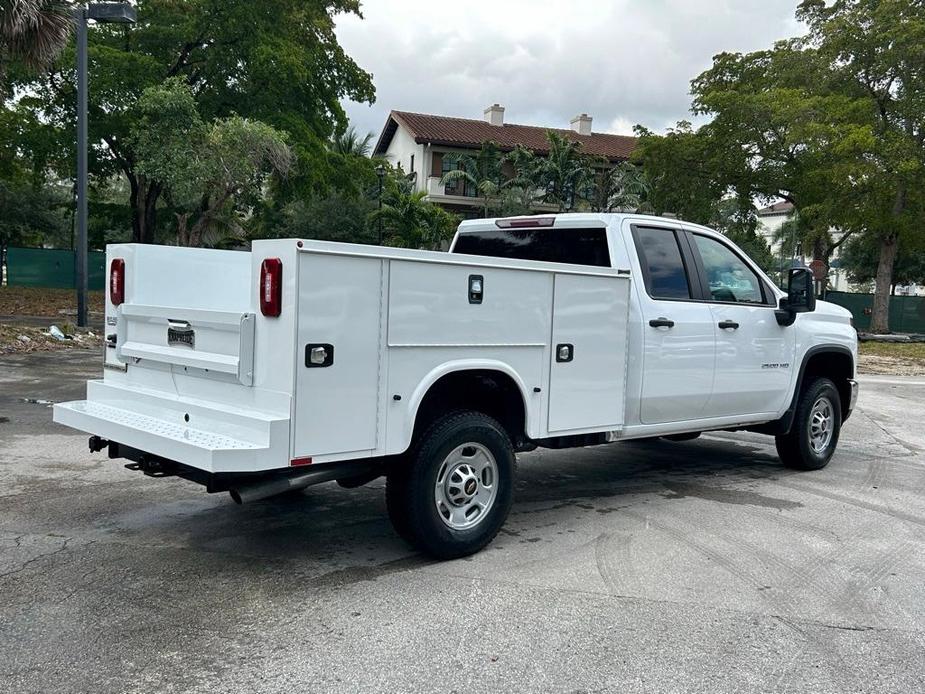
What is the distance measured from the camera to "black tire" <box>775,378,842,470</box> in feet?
24.9

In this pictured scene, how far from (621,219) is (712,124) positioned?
100 feet

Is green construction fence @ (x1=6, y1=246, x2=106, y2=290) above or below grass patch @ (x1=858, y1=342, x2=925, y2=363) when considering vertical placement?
above

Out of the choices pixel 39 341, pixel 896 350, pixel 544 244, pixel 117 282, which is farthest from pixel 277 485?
pixel 896 350

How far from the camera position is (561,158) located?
42.9m

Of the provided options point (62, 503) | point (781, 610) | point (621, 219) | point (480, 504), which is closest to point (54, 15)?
point (62, 503)

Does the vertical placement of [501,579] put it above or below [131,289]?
below

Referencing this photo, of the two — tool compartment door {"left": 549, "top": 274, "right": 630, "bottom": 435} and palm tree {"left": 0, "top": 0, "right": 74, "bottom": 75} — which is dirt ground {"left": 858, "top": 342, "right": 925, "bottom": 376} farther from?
palm tree {"left": 0, "top": 0, "right": 74, "bottom": 75}

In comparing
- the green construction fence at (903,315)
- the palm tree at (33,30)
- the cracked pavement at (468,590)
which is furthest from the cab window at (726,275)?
the green construction fence at (903,315)

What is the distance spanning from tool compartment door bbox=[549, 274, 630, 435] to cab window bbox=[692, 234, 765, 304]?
1284 millimetres

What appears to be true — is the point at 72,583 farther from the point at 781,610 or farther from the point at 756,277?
the point at 756,277

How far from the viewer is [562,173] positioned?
141 feet

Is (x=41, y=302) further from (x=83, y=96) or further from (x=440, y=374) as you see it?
(x=440, y=374)

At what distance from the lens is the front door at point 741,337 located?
662cm

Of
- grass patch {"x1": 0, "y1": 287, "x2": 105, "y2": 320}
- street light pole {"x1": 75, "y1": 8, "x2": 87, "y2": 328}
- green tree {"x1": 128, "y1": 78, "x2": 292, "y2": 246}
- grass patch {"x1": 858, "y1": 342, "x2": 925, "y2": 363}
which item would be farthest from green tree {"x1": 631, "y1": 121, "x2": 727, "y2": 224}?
street light pole {"x1": 75, "y1": 8, "x2": 87, "y2": 328}
